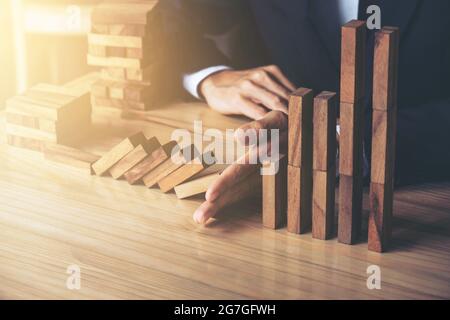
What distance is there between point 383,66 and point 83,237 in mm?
672

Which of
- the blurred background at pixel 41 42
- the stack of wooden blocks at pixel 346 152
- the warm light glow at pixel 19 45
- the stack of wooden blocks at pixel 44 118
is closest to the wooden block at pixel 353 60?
the stack of wooden blocks at pixel 346 152

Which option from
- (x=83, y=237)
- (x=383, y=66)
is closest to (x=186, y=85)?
(x=83, y=237)

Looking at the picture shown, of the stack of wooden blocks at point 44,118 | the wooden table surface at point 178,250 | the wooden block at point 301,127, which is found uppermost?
the wooden block at point 301,127

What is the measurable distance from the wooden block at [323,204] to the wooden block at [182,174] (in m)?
0.29

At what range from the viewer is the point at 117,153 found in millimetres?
1832

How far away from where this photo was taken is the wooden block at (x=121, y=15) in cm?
221

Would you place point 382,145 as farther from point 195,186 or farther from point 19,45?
point 19,45

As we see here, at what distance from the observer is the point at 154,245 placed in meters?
1.52

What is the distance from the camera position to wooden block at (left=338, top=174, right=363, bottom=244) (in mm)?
1481

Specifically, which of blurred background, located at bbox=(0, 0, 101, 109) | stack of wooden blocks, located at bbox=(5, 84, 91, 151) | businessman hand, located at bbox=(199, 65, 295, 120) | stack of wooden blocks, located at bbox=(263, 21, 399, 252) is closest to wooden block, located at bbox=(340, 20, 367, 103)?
stack of wooden blocks, located at bbox=(263, 21, 399, 252)

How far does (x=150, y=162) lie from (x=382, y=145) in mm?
601

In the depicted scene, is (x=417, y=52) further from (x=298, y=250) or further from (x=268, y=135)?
(x=298, y=250)

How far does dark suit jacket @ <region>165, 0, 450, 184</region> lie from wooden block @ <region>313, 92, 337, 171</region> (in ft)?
1.23

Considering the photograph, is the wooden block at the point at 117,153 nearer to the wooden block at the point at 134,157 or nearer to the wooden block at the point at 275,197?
the wooden block at the point at 134,157
